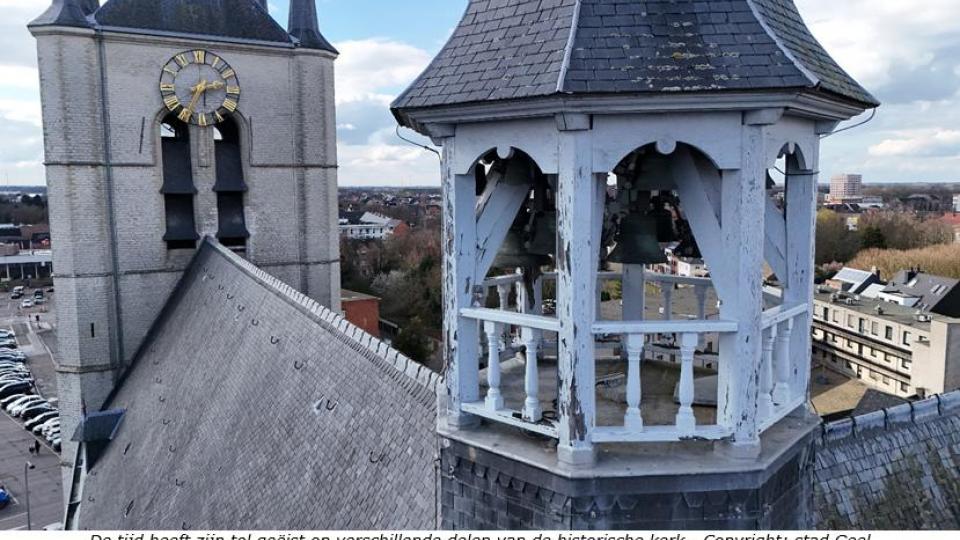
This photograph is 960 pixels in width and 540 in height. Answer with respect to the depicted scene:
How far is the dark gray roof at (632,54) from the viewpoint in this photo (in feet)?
15.4

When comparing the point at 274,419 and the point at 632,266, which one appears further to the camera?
the point at 274,419

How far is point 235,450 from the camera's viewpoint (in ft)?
33.4

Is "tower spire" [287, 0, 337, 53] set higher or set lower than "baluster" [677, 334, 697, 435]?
higher

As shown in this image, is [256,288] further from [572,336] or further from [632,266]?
[572,336]

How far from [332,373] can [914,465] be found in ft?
24.6

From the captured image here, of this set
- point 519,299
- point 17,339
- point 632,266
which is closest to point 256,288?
point 519,299

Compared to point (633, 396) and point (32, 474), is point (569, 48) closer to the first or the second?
point (633, 396)

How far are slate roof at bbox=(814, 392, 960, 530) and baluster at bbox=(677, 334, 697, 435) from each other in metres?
4.20

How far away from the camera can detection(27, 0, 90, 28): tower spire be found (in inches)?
699

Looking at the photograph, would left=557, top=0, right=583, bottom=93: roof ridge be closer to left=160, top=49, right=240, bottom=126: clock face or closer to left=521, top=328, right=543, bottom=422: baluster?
left=521, top=328, right=543, bottom=422: baluster

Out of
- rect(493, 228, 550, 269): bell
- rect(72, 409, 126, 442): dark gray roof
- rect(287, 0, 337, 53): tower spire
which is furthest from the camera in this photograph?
rect(287, 0, 337, 53): tower spire

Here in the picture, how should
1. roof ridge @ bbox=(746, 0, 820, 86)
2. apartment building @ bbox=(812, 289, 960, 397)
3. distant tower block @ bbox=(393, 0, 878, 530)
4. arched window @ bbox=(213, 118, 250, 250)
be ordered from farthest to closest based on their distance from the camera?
apartment building @ bbox=(812, 289, 960, 397), arched window @ bbox=(213, 118, 250, 250), distant tower block @ bbox=(393, 0, 878, 530), roof ridge @ bbox=(746, 0, 820, 86)

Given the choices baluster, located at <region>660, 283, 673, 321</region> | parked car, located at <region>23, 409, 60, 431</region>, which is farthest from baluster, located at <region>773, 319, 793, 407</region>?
parked car, located at <region>23, 409, 60, 431</region>

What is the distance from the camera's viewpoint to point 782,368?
5785mm
